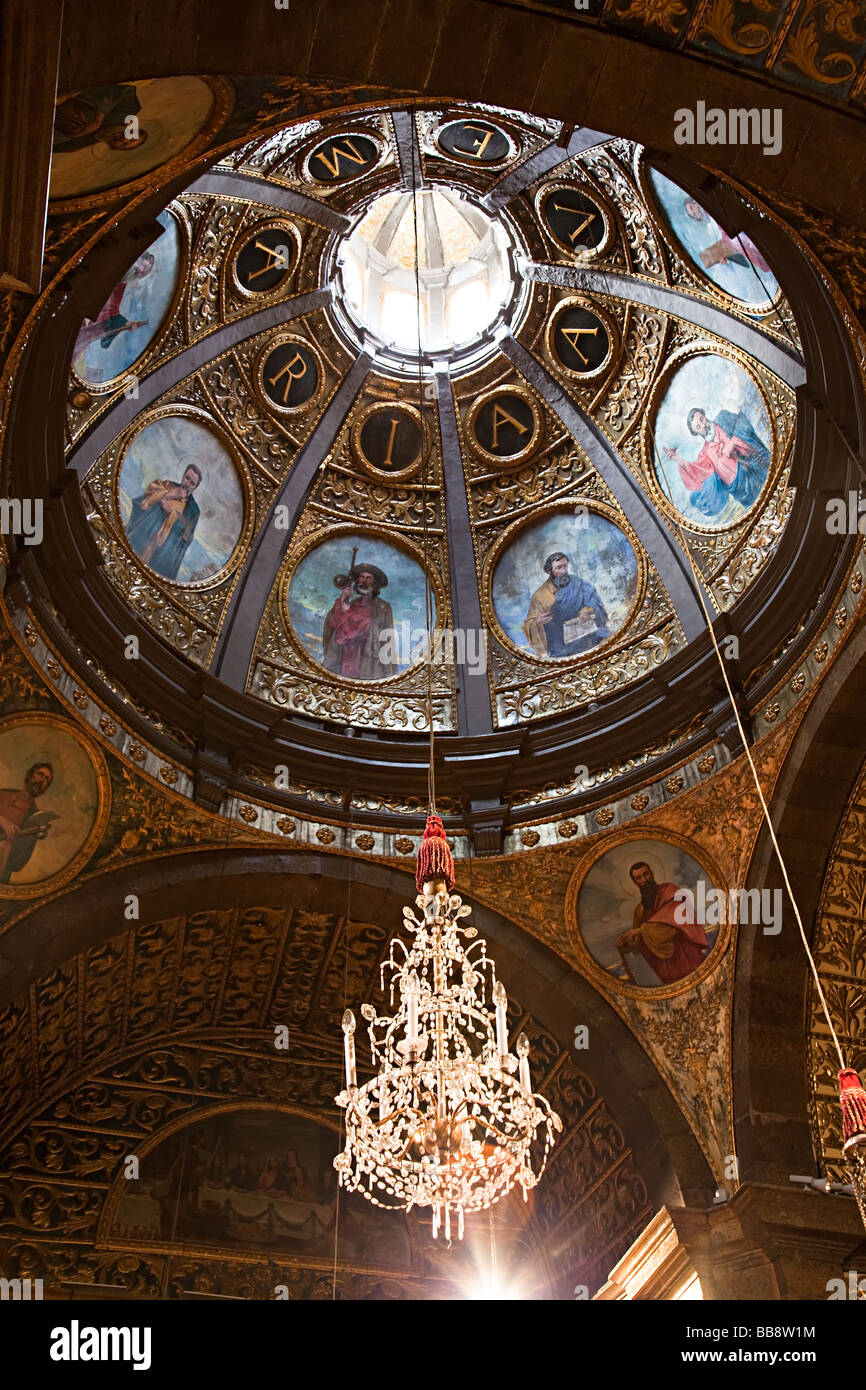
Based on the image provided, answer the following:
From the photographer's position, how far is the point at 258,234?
1320 cm

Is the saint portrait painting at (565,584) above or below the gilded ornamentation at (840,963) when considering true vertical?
above

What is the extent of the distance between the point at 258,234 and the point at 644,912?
768cm

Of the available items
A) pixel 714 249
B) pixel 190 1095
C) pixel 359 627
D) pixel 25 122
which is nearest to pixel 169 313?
pixel 359 627

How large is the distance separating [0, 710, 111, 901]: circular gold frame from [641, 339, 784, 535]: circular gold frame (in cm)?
618

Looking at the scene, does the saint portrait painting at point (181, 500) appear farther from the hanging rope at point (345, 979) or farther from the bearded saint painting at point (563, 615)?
the bearded saint painting at point (563, 615)

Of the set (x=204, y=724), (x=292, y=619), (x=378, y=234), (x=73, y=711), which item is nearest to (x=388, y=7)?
(x=73, y=711)

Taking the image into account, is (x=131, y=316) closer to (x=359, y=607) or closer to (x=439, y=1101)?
(x=359, y=607)

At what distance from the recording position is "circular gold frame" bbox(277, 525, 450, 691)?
13.8 m

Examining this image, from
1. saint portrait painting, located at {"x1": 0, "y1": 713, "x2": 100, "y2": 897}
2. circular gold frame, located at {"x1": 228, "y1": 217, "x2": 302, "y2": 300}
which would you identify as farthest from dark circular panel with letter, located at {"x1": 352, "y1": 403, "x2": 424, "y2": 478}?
saint portrait painting, located at {"x1": 0, "y1": 713, "x2": 100, "y2": 897}

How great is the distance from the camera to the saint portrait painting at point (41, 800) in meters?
10.7

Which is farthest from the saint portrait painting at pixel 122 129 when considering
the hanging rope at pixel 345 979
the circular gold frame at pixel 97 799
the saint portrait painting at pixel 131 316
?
the hanging rope at pixel 345 979

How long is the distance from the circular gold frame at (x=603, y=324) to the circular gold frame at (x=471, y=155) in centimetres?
171

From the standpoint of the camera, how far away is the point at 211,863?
468 inches

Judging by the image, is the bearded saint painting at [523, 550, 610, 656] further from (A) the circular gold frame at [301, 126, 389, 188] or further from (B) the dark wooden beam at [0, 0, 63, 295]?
(B) the dark wooden beam at [0, 0, 63, 295]
